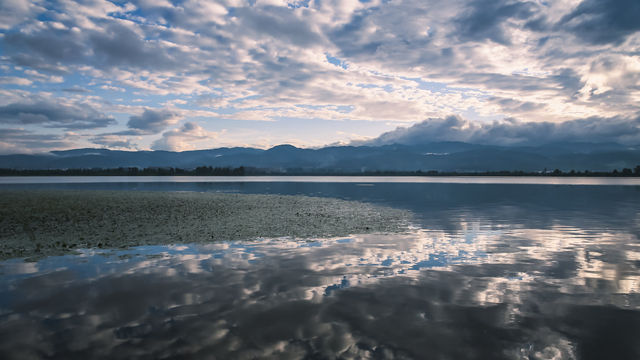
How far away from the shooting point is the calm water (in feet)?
25.0

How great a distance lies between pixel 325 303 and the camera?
33.6 feet

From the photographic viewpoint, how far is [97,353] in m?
7.26

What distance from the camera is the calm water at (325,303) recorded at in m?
7.61

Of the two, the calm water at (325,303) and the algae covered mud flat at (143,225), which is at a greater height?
the calm water at (325,303)

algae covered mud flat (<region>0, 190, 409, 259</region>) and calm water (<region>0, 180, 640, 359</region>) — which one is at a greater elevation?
calm water (<region>0, 180, 640, 359</region>)

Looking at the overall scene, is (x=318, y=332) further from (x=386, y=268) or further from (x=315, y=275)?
(x=386, y=268)

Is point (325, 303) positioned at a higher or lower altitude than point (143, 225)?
higher

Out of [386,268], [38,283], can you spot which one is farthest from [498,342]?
[38,283]

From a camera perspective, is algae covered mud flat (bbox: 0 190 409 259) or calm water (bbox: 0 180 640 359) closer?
calm water (bbox: 0 180 640 359)

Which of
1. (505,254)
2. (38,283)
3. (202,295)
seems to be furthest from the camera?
(505,254)

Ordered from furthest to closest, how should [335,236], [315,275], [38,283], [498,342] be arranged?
1. [335,236]
2. [315,275]
3. [38,283]
4. [498,342]

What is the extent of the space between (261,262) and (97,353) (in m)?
8.11

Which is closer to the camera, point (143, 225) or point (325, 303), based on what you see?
point (325, 303)

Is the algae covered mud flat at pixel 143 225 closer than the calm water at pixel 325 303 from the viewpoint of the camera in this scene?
No
